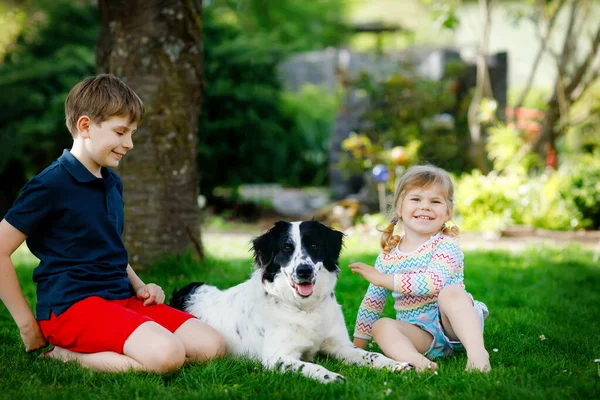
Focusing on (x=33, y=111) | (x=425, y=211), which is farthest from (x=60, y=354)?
(x=33, y=111)

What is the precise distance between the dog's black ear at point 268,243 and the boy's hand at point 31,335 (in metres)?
1.15

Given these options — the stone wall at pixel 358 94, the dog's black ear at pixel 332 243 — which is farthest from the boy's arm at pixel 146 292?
the stone wall at pixel 358 94

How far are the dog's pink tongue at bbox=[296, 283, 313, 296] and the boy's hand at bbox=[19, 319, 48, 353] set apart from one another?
132cm

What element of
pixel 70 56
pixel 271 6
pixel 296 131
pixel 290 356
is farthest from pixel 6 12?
pixel 271 6

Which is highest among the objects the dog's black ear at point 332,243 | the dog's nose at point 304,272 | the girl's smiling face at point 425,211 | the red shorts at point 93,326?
the girl's smiling face at point 425,211

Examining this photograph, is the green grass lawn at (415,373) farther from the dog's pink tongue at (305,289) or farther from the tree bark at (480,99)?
the tree bark at (480,99)

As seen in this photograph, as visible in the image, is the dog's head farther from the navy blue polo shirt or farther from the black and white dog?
the navy blue polo shirt

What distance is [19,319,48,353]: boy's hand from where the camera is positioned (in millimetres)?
3080

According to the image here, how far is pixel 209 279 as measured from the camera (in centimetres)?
514

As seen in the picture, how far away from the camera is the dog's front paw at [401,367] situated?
3084 millimetres

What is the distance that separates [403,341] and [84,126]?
198 cm

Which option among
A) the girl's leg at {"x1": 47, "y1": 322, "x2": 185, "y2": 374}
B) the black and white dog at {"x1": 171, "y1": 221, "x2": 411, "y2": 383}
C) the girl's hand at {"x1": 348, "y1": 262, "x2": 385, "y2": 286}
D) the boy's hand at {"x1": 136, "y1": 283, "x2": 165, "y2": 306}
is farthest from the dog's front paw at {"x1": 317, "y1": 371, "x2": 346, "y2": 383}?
the boy's hand at {"x1": 136, "y1": 283, "x2": 165, "y2": 306}

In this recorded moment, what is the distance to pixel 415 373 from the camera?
302 cm

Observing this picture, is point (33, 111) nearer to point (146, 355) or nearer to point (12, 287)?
point (12, 287)
